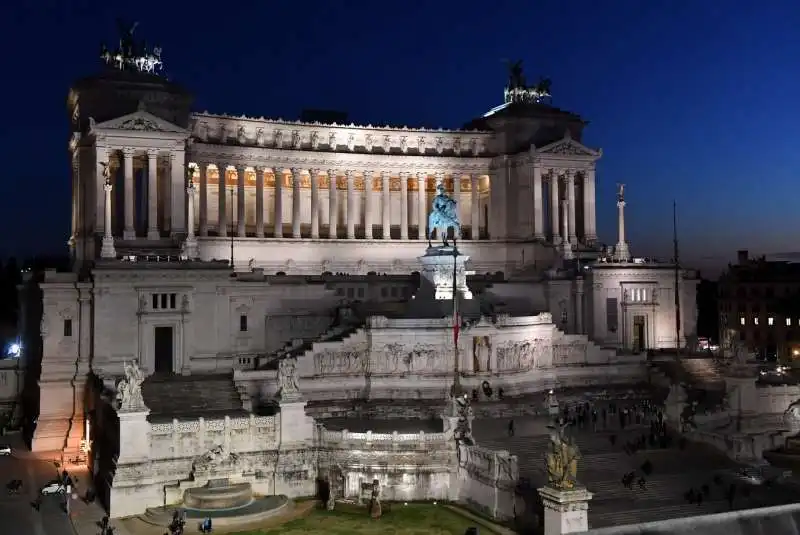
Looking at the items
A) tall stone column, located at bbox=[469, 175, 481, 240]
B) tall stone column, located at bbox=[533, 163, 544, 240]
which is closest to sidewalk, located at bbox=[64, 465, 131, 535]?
tall stone column, located at bbox=[469, 175, 481, 240]

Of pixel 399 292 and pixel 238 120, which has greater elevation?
pixel 238 120

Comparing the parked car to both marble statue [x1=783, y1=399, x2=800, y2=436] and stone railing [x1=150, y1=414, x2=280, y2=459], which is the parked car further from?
marble statue [x1=783, y1=399, x2=800, y2=436]

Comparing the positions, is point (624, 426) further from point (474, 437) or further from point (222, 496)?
point (222, 496)

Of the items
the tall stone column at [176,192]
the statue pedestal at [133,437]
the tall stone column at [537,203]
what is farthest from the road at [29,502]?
the tall stone column at [537,203]

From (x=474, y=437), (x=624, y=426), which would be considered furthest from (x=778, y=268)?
(x=474, y=437)

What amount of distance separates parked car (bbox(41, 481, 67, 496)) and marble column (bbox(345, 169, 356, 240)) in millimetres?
47078

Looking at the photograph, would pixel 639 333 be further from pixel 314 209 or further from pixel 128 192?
pixel 128 192

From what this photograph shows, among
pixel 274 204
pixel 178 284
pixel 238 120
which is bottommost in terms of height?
pixel 178 284

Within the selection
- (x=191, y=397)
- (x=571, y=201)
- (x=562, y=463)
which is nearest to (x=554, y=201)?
(x=571, y=201)

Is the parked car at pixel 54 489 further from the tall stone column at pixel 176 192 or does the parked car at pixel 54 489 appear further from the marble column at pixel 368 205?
the marble column at pixel 368 205

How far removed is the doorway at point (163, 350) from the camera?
60.3 m

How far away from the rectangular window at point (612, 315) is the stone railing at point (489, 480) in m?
35.1

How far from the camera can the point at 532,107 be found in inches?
3740

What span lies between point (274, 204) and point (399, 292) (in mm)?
21778
